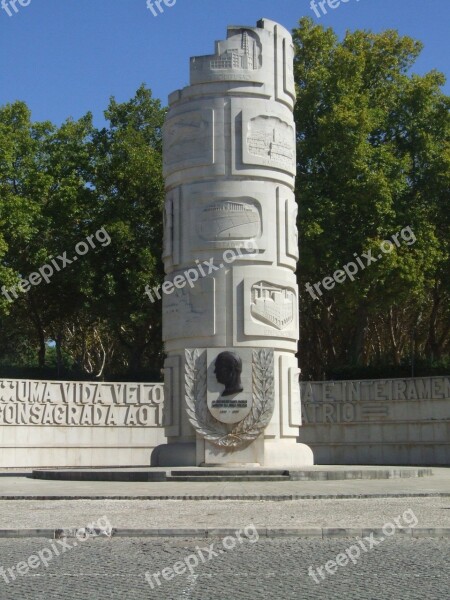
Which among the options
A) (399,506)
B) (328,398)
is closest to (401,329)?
(328,398)

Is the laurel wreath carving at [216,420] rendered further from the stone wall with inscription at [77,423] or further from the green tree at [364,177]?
the green tree at [364,177]

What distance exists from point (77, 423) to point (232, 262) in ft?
33.6

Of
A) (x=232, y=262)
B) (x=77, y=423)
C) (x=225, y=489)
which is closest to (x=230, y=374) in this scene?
(x=232, y=262)

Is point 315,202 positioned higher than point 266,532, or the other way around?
point 315,202

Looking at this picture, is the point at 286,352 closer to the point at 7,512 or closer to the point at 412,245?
the point at 7,512

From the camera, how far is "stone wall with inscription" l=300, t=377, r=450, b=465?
29750mm

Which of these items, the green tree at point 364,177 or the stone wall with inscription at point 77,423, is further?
the green tree at point 364,177

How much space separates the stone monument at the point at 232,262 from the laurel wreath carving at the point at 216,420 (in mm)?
23

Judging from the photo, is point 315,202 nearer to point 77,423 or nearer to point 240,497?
point 77,423

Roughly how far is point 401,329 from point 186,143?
84.8 feet

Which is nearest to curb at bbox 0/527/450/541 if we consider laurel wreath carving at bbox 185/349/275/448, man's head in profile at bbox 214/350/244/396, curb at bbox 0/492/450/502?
curb at bbox 0/492/450/502

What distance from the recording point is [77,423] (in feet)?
97.0

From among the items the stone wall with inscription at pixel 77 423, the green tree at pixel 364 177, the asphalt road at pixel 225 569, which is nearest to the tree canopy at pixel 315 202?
the green tree at pixel 364 177

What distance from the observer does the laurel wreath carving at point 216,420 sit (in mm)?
21062
